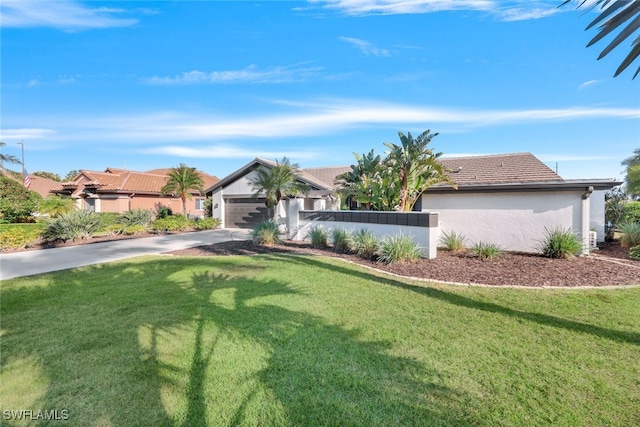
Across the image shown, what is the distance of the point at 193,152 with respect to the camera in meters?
28.0

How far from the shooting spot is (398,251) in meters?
9.52

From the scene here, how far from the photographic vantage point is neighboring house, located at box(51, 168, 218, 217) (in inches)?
1060

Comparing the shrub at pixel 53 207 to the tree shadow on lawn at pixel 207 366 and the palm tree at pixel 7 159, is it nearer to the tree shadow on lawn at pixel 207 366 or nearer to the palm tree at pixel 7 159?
the palm tree at pixel 7 159

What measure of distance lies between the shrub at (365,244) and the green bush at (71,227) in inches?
579

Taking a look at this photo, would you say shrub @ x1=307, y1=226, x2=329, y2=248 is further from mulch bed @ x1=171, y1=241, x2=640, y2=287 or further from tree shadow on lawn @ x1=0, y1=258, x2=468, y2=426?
tree shadow on lawn @ x1=0, y1=258, x2=468, y2=426

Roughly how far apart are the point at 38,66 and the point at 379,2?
15013 millimetres

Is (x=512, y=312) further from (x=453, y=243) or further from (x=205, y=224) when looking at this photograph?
(x=205, y=224)

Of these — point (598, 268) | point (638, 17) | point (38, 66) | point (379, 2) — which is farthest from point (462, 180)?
point (38, 66)

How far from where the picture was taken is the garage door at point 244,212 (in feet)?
76.2

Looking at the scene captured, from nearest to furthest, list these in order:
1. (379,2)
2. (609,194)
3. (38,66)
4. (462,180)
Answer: (379,2)
(38,66)
(462,180)
(609,194)

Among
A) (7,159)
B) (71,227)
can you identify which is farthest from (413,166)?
(7,159)

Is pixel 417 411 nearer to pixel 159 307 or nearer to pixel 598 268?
pixel 159 307

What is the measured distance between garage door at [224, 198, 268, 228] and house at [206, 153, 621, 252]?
6346 millimetres

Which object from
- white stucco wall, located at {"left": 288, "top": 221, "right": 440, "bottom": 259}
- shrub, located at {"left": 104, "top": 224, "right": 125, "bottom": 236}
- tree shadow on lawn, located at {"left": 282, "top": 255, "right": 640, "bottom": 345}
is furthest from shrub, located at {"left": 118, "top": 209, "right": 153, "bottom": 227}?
tree shadow on lawn, located at {"left": 282, "top": 255, "right": 640, "bottom": 345}
